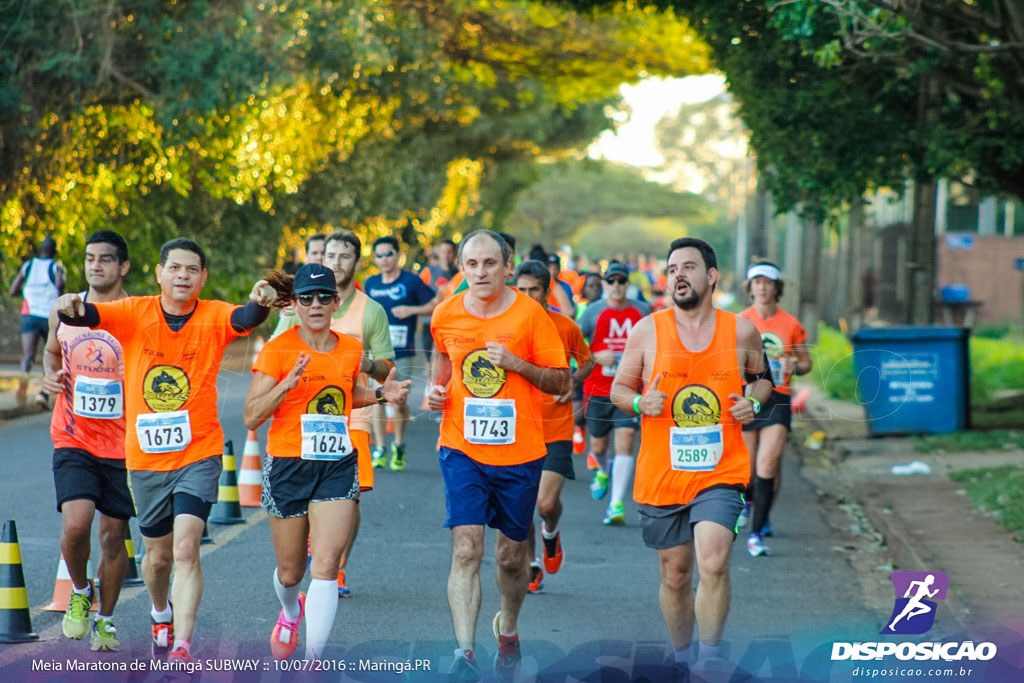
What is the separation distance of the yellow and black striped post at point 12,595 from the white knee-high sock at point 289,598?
4.09ft

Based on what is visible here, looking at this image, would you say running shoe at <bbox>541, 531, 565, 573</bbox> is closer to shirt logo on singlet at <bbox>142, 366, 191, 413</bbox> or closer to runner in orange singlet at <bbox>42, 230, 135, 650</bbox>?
runner in orange singlet at <bbox>42, 230, 135, 650</bbox>

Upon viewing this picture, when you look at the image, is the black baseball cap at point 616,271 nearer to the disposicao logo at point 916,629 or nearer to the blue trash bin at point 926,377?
the disposicao logo at point 916,629

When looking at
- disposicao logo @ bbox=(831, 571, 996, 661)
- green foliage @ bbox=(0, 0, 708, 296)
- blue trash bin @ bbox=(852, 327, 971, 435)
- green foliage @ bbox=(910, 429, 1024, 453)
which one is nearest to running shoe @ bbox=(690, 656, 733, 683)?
disposicao logo @ bbox=(831, 571, 996, 661)

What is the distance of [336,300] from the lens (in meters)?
6.14

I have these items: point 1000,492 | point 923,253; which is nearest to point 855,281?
point 923,253

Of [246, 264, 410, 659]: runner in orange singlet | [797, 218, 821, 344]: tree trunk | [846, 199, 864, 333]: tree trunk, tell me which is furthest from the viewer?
[846, 199, 864, 333]: tree trunk

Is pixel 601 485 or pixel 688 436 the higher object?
pixel 688 436

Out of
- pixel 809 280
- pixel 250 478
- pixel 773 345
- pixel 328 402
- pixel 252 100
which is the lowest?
pixel 250 478

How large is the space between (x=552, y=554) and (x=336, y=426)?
8.01 ft

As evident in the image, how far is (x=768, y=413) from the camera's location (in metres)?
9.37

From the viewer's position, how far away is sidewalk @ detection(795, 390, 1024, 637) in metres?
7.60

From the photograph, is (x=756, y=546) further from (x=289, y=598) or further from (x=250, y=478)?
(x=289, y=598)

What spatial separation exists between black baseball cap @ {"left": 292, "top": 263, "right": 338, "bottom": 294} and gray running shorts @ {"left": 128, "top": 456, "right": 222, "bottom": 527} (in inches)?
33.4

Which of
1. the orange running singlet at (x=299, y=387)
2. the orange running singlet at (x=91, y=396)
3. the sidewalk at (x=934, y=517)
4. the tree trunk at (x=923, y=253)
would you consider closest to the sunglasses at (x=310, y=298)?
the orange running singlet at (x=299, y=387)
